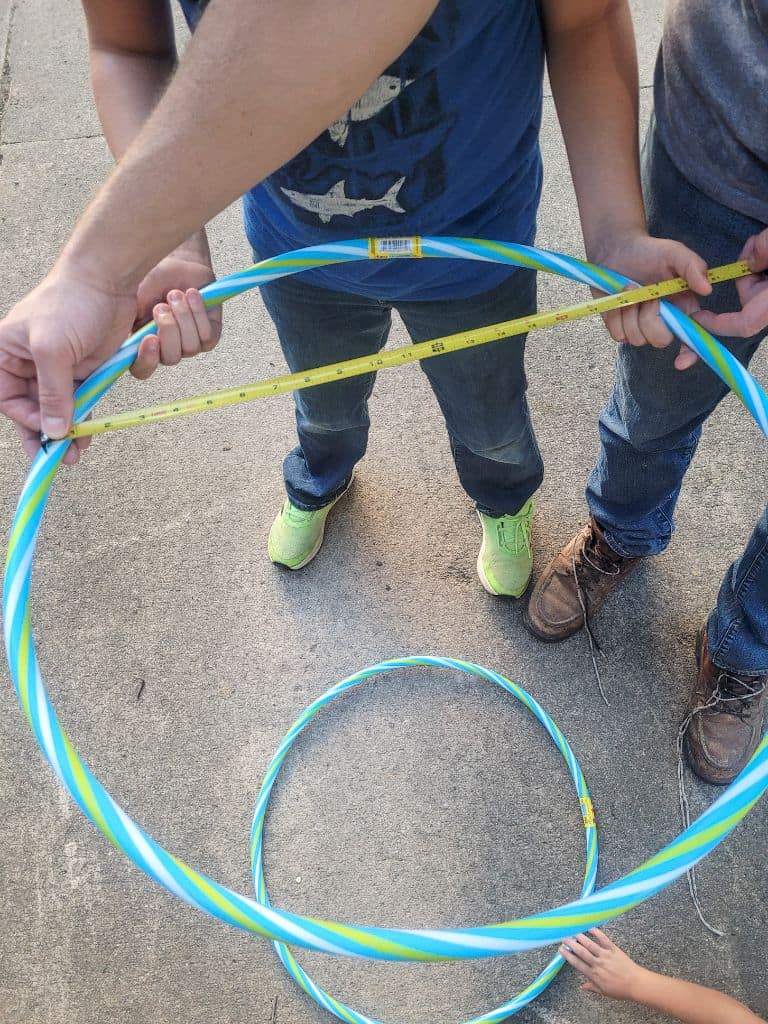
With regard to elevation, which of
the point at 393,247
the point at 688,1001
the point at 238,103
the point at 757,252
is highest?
the point at 238,103

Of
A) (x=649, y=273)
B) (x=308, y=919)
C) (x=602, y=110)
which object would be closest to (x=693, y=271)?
(x=649, y=273)

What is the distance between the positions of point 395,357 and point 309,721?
3.22 feet

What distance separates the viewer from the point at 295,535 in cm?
198

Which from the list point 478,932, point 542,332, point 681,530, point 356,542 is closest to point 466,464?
point 356,542

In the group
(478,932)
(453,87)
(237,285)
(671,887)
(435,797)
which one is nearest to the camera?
(478,932)

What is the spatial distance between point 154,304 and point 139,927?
3.95 feet

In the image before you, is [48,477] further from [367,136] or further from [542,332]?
[542,332]

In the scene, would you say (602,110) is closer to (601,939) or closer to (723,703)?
(723,703)

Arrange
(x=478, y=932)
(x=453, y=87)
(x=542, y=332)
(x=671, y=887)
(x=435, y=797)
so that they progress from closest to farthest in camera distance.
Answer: (x=478, y=932), (x=453, y=87), (x=671, y=887), (x=435, y=797), (x=542, y=332)

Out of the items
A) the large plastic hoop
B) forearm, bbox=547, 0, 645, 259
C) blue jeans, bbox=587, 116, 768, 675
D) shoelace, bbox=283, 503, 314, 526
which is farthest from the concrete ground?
forearm, bbox=547, 0, 645, 259

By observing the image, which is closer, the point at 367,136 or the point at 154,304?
A: the point at 367,136

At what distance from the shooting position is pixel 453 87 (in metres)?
1.02

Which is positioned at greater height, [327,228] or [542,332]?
[327,228]

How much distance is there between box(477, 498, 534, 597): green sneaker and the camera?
6.26 ft
